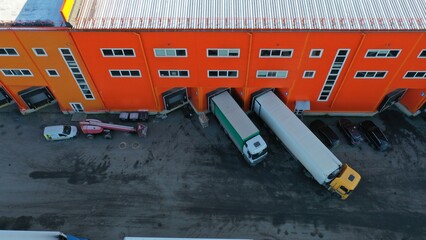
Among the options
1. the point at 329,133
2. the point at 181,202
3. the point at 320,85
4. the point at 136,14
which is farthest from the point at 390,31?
the point at 181,202

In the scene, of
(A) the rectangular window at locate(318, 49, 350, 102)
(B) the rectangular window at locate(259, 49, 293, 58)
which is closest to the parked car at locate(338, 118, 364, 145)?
(A) the rectangular window at locate(318, 49, 350, 102)

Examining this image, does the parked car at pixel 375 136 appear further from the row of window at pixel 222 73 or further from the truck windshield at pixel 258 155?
the truck windshield at pixel 258 155

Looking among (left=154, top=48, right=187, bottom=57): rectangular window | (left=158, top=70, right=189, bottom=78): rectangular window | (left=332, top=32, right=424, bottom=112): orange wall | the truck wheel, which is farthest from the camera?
the truck wheel

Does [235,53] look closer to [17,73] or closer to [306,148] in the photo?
[306,148]

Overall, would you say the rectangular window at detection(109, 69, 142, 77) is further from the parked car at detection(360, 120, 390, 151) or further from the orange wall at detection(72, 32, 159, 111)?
the parked car at detection(360, 120, 390, 151)

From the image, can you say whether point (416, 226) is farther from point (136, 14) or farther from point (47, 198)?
point (47, 198)

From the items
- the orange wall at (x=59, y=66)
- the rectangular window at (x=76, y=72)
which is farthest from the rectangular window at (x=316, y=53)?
the rectangular window at (x=76, y=72)
